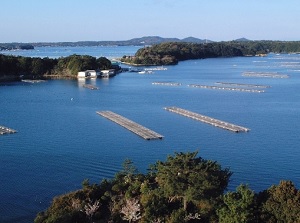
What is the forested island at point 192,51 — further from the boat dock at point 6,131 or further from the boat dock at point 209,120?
the boat dock at point 6,131

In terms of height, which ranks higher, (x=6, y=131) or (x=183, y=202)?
(x=183, y=202)

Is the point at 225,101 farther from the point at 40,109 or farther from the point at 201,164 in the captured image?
the point at 201,164

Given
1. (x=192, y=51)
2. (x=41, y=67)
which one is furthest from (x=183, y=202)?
(x=192, y=51)

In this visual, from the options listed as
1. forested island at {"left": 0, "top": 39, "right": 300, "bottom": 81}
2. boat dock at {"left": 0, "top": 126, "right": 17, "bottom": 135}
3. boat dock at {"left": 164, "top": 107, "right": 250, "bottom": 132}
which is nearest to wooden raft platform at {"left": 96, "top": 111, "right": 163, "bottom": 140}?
boat dock at {"left": 164, "top": 107, "right": 250, "bottom": 132}

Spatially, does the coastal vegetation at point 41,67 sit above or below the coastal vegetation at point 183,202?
above

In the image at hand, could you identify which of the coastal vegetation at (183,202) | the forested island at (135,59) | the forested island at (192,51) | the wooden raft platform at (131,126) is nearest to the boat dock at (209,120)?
the wooden raft platform at (131,126)

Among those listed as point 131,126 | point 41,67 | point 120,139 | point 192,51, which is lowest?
point 120,139

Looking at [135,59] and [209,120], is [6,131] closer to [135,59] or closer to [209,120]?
[209,120]
